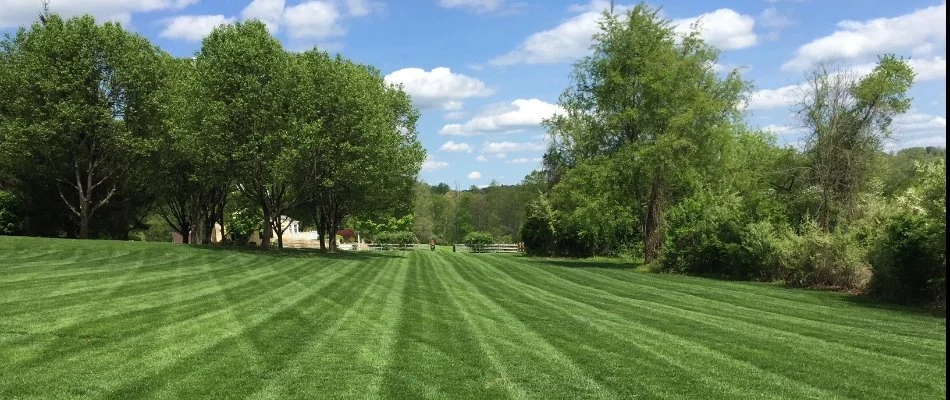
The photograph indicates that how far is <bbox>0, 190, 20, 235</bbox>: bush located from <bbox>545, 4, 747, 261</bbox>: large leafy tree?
93.5 feet

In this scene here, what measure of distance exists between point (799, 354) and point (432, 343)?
4.87 metres

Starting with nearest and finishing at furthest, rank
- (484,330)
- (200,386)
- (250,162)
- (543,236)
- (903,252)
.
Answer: (200,386)
(484,330)
(903,252)
(250,162)
(543,236)

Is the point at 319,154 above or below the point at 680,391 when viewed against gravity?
above

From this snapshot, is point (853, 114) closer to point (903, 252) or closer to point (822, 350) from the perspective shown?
point (903, 252)

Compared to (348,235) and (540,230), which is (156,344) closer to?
(540,230)

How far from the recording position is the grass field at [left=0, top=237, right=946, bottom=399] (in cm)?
664

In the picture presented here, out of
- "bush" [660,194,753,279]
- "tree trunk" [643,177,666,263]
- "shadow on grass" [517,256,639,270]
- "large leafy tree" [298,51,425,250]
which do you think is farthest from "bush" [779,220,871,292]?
"large leafy tree" [298,51,425,250]

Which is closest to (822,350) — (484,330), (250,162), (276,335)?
(484,330)

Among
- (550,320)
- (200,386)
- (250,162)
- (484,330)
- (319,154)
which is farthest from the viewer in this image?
(319,154)

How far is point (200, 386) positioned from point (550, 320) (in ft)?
22.1

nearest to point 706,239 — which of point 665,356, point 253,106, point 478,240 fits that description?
point 665,356

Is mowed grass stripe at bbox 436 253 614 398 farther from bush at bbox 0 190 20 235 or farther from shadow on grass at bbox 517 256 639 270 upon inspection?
bush at bbox 0 190 20 235

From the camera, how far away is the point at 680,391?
6.64 metres

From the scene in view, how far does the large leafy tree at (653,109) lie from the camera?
3061 centimetres
